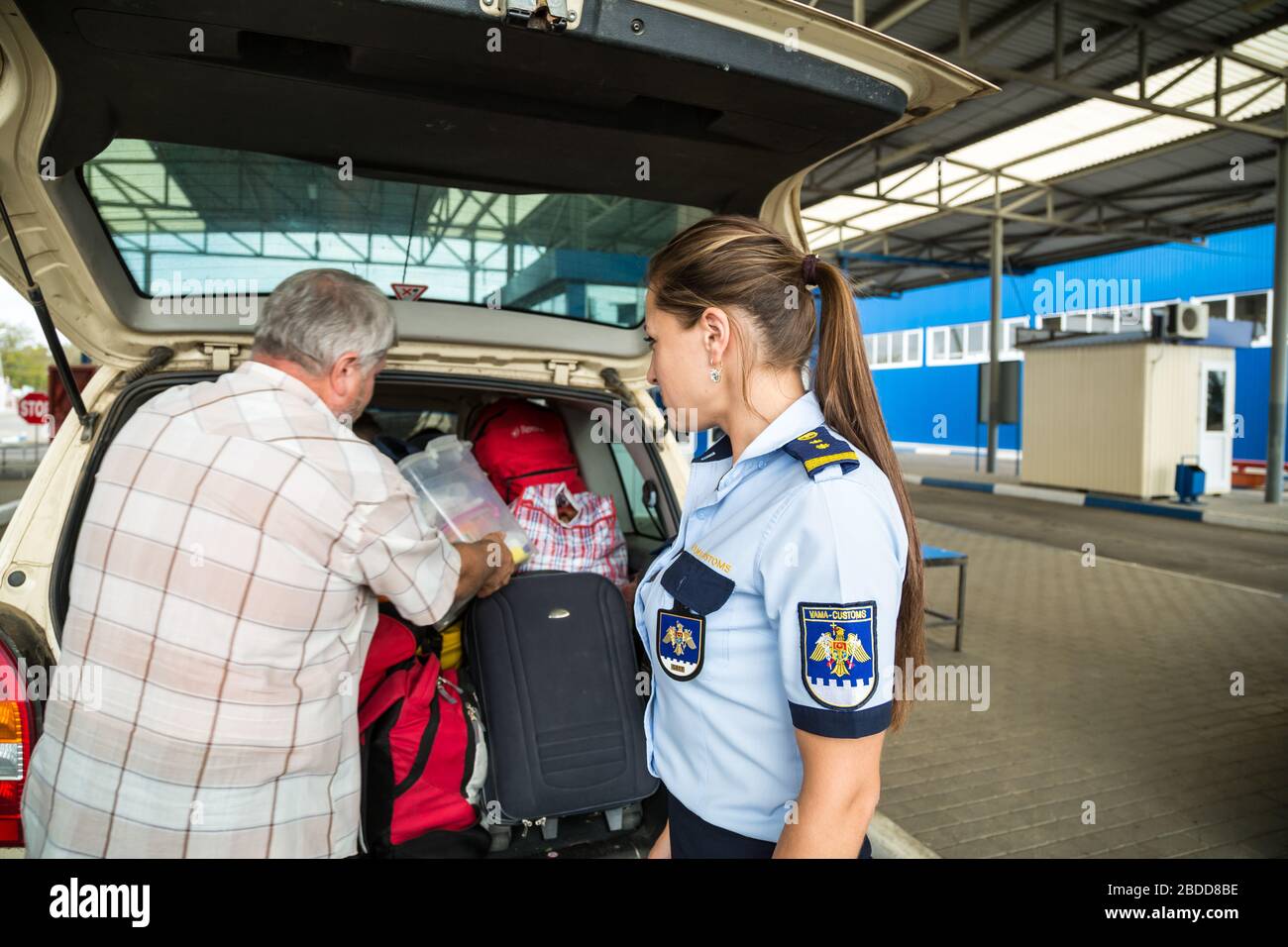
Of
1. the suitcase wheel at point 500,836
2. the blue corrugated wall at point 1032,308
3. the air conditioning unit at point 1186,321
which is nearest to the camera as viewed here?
the suitcase wheel at point 500,836

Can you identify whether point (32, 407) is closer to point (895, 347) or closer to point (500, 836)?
point (500, 836)

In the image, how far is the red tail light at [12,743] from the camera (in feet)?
5.52

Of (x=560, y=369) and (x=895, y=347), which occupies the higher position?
(x=895, y=347)

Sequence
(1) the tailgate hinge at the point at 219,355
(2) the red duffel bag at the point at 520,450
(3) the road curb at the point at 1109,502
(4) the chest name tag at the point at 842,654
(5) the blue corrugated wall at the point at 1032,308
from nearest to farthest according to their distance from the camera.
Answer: (4) the chest name tag at the point at 842,654, (1) the tailgate hinge at the point at 219,355, (2) the red duffel bag at the point at 520,450, (3) the road curb at the point at 1109,502, (5) the blue corrugated wall at the point at 1032,308

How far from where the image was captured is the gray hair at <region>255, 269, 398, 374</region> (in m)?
1.66

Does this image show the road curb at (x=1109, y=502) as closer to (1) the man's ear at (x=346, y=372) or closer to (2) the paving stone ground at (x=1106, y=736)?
(2) the paving stone ground at (x=1106, y=736)

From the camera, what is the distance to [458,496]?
2.64m

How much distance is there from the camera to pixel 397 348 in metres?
2.52

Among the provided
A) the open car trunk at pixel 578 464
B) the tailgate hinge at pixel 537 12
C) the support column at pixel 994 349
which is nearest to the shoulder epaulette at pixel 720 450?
the tailgate hinge at pixel 537 12

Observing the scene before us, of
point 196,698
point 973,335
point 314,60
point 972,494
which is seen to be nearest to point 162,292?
point 314,60

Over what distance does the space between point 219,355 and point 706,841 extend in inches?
73.9

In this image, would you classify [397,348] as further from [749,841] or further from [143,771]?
[749,841]

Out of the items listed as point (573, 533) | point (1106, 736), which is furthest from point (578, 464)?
point (1106, 736)

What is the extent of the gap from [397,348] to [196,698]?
128cm
